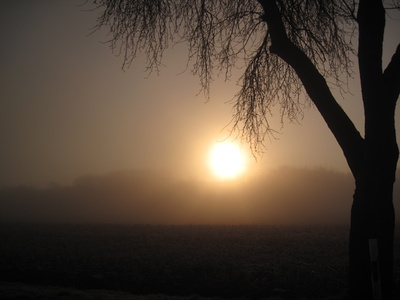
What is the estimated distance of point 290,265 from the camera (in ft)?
43.0

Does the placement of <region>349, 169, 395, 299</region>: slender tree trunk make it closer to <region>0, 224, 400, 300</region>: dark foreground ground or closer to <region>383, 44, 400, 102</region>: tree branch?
<region>383, 44, 400, 102</region>: tree branch

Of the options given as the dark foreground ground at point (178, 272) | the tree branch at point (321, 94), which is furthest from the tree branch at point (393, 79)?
the dark foreground ground at point (178, 272)

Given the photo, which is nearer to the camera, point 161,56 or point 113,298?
point 161,56

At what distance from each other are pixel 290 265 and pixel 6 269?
1084 centimetres

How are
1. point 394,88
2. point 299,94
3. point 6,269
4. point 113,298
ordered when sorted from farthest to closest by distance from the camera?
point 6,269, point 113,298, point 299,94, point 394,88

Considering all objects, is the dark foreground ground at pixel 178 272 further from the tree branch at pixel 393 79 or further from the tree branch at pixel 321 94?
the tree branch at pixel 393 79

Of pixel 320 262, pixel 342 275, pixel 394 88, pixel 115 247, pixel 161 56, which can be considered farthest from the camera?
pixel 115 247

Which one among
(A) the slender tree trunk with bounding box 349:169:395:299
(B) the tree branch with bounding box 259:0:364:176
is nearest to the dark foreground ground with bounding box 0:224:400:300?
(A) the slender tree trunk with bounding box 349:169:395:299

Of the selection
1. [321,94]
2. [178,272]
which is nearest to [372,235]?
[321,94]

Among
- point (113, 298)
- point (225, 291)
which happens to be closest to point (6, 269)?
point (113, 298)

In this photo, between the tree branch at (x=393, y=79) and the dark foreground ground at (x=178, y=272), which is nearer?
the tree branch at (x=393, y=79)

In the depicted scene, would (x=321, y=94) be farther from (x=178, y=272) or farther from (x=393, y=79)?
(x=178, y=272)

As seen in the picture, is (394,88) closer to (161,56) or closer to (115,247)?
(161,56)

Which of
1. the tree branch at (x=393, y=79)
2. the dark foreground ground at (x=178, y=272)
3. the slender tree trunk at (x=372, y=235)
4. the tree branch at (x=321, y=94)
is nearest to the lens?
the slender tree trunk at (x=372, y=235)
